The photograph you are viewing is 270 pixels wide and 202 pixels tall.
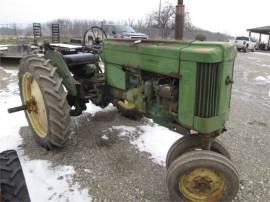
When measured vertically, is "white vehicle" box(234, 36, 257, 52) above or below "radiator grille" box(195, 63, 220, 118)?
above

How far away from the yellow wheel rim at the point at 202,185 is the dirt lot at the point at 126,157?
0.29 meters

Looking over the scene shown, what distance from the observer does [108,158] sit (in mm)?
3420

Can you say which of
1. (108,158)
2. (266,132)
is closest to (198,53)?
(108,158)

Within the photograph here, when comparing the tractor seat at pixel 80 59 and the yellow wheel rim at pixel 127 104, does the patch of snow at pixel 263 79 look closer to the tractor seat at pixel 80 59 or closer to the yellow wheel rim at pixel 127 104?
the tractor seat at pixel 80 59

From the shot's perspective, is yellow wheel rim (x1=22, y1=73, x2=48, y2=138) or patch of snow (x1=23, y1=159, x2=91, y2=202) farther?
yellow wheel rim (x1=22, y1=73, x2=48, y2=138)

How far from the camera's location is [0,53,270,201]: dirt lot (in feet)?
9.33

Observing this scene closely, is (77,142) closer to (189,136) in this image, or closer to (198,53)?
(189,136)

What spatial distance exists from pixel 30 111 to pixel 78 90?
2.19 ft

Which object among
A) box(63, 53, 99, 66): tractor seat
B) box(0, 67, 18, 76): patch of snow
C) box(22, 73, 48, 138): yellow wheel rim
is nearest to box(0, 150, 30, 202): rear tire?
box(22, 73, 48, 138): yellow wheel rim

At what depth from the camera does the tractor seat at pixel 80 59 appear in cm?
393

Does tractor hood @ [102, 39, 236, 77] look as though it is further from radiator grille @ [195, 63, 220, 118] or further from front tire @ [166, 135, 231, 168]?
front tire @ [166, 135, 231, 168]

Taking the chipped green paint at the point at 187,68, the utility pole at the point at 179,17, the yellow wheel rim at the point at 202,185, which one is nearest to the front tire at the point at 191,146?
the chipped green paint at the point at 187,68

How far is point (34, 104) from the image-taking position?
3.68 m

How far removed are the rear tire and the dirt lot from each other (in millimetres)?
915
